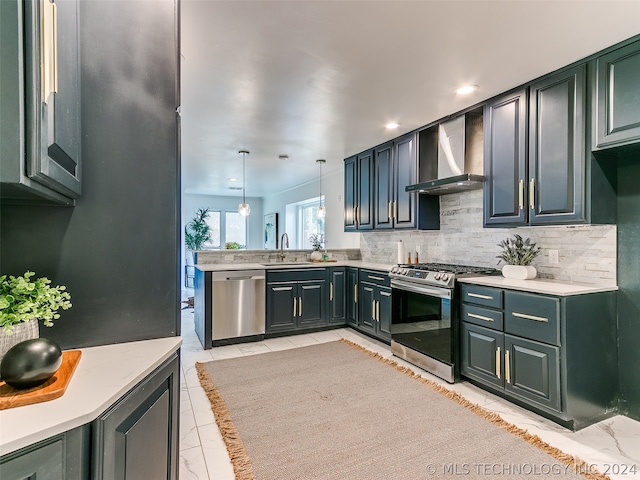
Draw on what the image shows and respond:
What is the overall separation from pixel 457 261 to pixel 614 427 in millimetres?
1871

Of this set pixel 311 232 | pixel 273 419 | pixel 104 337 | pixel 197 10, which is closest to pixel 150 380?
pixel 104 337

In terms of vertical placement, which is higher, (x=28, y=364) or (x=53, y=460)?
(x=28, y=364)

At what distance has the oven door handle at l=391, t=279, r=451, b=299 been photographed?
9.85 ft

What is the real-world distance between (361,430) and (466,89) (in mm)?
2757

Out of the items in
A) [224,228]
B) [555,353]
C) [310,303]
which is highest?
[224,228]

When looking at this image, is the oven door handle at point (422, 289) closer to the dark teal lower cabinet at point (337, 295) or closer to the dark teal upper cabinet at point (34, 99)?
the dark teal lower cabinet at point (337, 295)

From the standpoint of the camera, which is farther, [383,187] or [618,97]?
[383,187]

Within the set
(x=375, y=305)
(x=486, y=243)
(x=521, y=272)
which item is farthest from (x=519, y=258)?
(x=375, y=305)

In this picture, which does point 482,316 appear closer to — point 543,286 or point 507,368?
point 507,368

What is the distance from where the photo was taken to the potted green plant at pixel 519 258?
2.81 m

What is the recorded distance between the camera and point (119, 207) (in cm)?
133

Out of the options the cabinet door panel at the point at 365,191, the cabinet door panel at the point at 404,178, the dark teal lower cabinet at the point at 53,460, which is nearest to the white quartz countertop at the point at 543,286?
the cabinet door panel at the point at 404,178

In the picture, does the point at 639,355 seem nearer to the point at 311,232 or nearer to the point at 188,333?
the point at 188,333

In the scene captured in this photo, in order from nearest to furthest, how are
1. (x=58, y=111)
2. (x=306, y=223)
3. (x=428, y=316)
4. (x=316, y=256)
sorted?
(x=58, y=111) → (x=428, y=316) → (x=316, y=256) → (x=306, y=223)
